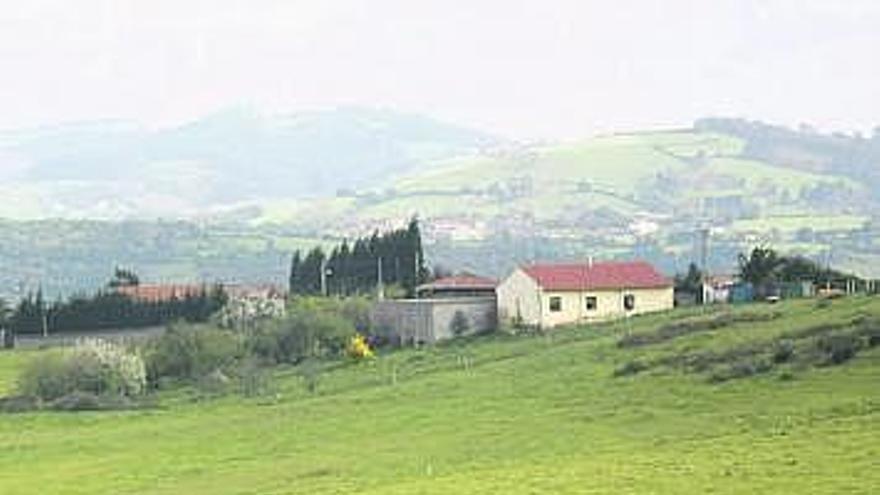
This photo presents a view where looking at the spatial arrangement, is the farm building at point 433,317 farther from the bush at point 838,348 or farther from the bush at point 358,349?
the bush at point 838,348

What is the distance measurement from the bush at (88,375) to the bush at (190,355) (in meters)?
3.55

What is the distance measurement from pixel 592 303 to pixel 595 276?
2156 mm

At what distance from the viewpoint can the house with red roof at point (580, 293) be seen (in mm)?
97875

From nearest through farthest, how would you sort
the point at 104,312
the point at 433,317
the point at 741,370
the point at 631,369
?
the point at 741,370
the point at 631,369
the point at 433,317
the point at 104,312

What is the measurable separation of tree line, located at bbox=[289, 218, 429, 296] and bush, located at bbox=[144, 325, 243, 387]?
3785cm

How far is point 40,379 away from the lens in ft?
300

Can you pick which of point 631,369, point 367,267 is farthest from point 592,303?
point 367,267

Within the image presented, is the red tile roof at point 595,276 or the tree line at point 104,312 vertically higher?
the red tile roof at point 595,276

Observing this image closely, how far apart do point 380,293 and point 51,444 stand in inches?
2282

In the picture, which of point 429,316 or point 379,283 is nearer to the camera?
point 429,316

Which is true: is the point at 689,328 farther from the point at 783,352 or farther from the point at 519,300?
the point at 519,300

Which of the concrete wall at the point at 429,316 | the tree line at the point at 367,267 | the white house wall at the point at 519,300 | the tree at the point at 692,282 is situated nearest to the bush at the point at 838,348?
the white house wall at the point at 519,300

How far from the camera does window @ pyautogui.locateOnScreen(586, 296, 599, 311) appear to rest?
9900 cm

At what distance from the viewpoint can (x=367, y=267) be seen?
14500cm
